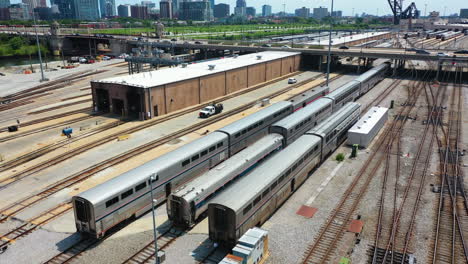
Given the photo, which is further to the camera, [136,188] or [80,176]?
[80,176]

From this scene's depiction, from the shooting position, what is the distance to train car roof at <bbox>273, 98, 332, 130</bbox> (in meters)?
37.0

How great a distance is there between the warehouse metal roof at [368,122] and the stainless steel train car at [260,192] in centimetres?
929

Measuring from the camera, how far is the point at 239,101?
63.8 m

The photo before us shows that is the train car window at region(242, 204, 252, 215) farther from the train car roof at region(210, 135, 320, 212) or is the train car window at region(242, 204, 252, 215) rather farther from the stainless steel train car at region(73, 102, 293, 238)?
the stainless steel train car at region(73, 102, 293, 238)

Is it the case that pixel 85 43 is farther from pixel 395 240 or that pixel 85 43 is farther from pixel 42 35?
pixel 395 240

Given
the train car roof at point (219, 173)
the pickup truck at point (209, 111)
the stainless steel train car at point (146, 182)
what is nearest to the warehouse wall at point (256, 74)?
the pickup truck at point (209, 111)

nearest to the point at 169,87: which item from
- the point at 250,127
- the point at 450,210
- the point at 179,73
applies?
the point at 179,73

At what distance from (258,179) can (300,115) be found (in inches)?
670

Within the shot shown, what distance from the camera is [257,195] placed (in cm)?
2350

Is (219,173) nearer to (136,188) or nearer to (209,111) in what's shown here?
(136,188)

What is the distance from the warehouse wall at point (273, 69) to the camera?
81.8m

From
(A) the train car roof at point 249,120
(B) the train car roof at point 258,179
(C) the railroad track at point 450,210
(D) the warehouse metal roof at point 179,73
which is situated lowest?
(C) the railroad track at point 450,210

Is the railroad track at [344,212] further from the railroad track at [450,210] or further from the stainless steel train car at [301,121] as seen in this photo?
the stainless steel train car at [301,121]

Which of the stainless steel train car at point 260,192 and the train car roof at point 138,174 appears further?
the train car roof at point 138,174
